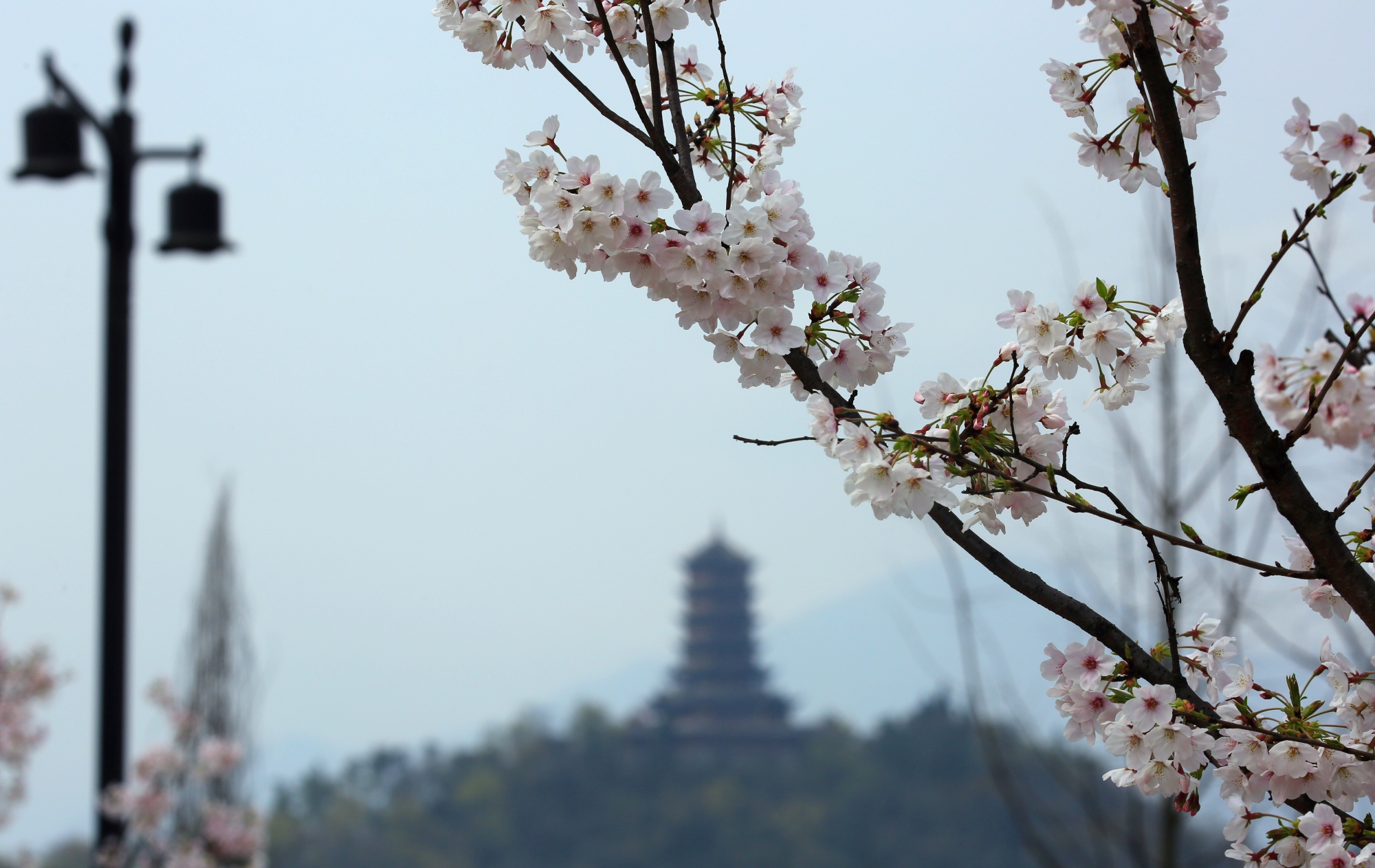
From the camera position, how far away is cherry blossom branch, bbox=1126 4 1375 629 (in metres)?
0.98

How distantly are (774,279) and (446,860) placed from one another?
43127 millimetres

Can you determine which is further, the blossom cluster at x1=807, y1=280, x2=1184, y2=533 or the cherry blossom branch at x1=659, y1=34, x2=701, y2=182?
the cherry blossom branch at x1=659, y1=34, x2=701, y2=182

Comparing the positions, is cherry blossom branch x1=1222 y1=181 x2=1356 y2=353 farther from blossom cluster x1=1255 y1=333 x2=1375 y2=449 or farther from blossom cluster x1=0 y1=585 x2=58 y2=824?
blossom cluster x1=0 y1=585 x2=58 y2=824

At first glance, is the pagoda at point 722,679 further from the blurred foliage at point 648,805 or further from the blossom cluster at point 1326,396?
the blossom cluster at point 1326,396

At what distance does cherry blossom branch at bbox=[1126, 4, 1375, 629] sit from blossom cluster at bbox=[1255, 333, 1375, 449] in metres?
0.56

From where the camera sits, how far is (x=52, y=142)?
11.4ft

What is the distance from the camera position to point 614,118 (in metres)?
1.13

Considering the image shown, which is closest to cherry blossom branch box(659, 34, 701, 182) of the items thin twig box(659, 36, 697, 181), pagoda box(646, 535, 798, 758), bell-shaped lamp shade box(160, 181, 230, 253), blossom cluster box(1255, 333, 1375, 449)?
thin twig box(659, 36, 697, 181)

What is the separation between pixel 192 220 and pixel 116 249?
0.33 m

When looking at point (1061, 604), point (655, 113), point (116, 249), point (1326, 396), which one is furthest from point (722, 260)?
point (116, 249)

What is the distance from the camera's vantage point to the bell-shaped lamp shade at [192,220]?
366cm

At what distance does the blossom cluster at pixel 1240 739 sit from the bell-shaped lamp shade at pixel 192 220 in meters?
3.21

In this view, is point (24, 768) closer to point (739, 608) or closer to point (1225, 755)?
point (1225, 755)

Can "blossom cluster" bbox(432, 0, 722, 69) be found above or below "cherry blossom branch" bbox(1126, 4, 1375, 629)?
above
